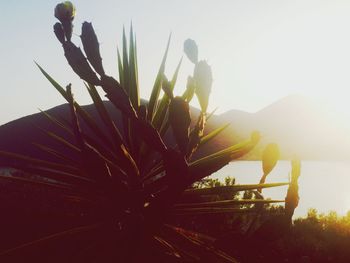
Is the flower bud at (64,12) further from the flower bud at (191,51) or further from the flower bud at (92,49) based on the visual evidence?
the flower bud at (191,51)

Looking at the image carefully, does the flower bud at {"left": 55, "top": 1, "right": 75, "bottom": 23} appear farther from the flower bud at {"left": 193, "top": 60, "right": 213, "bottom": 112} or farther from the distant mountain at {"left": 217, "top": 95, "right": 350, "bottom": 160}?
the distant mountain at {"left": 217, "top": 95, "right": 350, "bottom": 160}

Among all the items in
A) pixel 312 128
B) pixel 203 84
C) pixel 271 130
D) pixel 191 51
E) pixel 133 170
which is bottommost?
pixel 133 170

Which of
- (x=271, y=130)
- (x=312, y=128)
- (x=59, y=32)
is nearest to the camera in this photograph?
(x=59, y=32)

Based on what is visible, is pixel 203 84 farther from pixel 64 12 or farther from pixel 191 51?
pixel 64 12

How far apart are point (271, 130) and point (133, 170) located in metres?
98.3

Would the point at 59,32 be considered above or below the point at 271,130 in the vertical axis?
below

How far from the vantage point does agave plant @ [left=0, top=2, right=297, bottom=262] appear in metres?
1.23

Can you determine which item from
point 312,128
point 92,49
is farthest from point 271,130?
point 92,49

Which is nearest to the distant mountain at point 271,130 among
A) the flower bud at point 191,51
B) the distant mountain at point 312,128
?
the distant mountain at point 312,128

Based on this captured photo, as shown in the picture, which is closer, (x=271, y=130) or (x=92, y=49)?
(x=92, y=49)

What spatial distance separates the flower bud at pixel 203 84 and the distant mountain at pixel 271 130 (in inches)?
21.3

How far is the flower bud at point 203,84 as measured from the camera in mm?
1298

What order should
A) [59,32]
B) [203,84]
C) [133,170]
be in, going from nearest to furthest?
[203,84] → [59,32] → [133,170]

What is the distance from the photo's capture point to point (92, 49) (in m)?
1.31
